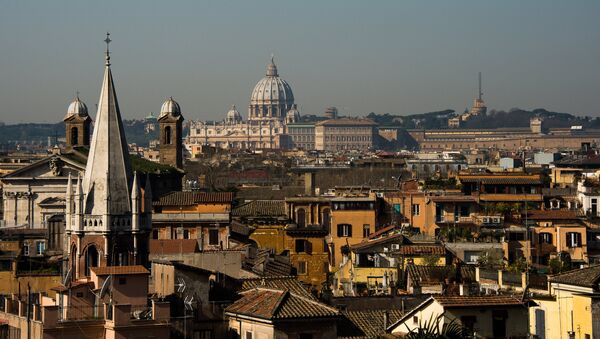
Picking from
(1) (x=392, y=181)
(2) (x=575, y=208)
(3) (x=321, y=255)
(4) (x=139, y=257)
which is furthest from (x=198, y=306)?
(1) (x=392, y=181)

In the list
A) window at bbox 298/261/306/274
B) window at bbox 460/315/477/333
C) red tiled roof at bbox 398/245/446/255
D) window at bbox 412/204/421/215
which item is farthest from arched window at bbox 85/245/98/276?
window at bbox 412/204/421/215

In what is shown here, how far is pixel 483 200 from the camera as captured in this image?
57094mm

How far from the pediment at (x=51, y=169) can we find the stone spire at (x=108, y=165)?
23279mm

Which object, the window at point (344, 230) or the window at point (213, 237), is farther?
the window at point (344, 230)

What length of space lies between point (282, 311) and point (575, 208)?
3732 cm

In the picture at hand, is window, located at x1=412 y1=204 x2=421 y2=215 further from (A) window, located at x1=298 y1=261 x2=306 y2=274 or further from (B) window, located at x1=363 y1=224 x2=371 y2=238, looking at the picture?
(A) window, located at x1=298 y1=261 x2=306 y2=274

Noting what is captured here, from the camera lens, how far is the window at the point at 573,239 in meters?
49.4

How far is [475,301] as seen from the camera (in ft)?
78.5

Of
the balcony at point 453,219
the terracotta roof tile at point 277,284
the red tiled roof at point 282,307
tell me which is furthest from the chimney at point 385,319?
the balcony at point 453,219

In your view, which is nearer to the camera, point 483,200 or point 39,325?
point 39,325

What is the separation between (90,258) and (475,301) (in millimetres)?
7867

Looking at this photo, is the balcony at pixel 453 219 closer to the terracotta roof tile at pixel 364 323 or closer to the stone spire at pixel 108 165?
the stone spire at pixel 108 165

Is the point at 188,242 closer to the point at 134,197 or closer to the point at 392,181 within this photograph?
the point at 134,197

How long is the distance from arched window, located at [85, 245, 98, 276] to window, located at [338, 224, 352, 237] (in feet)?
80.6
